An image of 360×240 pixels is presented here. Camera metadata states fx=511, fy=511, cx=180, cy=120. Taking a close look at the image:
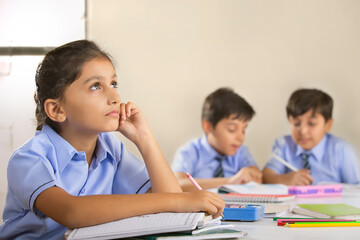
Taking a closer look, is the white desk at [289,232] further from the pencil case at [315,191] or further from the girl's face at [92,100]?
the pencil case at [315,191]

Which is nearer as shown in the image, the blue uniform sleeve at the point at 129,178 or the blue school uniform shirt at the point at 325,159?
the blue uniform sleeve at the point at 129,178

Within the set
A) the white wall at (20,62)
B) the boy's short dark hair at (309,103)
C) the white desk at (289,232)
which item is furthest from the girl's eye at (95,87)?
the boy's short dark hair at (309,103)

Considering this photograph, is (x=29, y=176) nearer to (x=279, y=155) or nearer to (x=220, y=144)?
(x=220, y=144)

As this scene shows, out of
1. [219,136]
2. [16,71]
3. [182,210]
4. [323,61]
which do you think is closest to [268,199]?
[182,210]

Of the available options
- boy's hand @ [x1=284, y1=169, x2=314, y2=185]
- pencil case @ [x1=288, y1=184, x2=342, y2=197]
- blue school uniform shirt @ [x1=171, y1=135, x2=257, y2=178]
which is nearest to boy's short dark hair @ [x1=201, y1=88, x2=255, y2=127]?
blue school uniform shirt @ [x1=171, y1=135, x2=257, y2=178]

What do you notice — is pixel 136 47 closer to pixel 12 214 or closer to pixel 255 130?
pixel 255 130

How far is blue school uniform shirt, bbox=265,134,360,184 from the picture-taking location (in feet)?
9.93

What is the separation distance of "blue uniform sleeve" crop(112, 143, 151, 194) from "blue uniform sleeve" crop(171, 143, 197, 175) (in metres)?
1.51

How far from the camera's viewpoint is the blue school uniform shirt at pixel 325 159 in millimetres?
3025

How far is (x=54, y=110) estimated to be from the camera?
131cm

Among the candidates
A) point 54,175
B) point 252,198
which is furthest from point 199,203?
point 252,198

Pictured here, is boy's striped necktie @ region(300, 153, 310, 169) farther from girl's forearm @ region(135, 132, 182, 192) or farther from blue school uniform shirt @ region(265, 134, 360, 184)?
girl's forearm @ region(135, 132, 182, 192)

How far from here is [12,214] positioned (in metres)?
1.23

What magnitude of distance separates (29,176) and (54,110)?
0.92 feet
